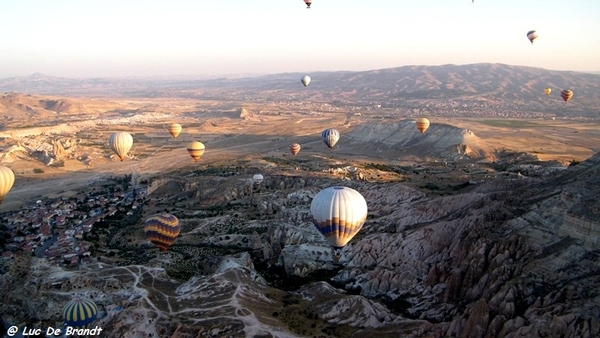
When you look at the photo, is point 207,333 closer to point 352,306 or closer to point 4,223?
point 352,306

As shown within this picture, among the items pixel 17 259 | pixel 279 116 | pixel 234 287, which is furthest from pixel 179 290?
pixel 279 116

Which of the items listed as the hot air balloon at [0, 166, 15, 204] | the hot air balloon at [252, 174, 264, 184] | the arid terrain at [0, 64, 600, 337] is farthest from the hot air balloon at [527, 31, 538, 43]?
the hot air balloon at [0, 166, 15, 204]

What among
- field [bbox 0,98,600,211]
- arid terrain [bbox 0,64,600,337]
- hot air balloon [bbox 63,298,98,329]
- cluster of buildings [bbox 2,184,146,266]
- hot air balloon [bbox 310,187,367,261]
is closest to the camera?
arid terrain [bbox 0,64,600,337]

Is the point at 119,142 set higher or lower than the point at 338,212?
lower

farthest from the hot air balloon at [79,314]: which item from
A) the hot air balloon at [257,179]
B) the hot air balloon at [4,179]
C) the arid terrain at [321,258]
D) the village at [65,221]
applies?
the hot air balloon at [257,179]

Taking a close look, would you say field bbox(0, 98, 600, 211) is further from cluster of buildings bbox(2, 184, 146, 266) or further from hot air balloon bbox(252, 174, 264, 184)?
hot air balloon bbox(252, 174, 264, 184)

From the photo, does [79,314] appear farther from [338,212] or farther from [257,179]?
[257,179]

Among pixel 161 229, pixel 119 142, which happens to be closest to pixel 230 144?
pixel 119 142
